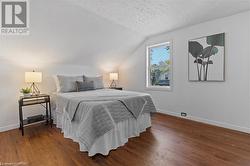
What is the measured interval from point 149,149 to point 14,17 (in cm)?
313

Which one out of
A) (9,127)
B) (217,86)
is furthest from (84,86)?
(217,86)

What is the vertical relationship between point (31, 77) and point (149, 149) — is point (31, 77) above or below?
above

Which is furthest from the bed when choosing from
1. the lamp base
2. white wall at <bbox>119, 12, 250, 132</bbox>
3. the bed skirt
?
white wall at <bbox>119, 12, 250, 132</bbox>

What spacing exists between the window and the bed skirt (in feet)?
5.38

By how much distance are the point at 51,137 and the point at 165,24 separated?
3.36 metres

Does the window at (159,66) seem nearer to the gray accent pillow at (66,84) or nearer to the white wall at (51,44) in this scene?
the white wall at (51,44)

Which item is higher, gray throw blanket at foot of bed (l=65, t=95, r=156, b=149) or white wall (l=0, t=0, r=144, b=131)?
white wall (l=0, t=0, r=144, b=131)

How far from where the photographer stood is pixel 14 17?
2.75 m

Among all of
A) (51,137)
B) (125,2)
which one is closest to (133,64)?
(125,2)

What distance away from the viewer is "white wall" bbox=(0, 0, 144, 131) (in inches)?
115

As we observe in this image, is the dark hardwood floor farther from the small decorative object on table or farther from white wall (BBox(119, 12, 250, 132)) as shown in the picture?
the small decorative object on table

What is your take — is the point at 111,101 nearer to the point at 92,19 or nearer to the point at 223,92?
the point at 92,19

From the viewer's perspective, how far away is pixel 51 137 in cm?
282

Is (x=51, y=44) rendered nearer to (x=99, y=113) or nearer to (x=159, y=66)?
(x=99, y=113)
